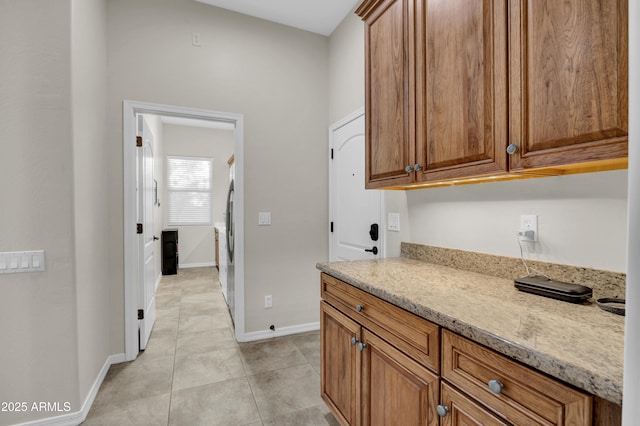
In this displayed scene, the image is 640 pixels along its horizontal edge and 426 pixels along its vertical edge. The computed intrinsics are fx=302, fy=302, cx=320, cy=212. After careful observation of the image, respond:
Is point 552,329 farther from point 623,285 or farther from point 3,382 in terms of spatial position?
point 3,382

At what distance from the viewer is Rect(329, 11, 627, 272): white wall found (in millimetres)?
1057

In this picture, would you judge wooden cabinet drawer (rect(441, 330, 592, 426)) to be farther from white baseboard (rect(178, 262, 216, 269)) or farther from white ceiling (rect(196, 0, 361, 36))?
white baseboard (rect(178, 262, 216, 269))

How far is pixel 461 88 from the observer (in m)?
1.26

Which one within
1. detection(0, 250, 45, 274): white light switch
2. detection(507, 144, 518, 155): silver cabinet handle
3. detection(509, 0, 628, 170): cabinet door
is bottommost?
detection(0, 250, 45, 274): white light switch

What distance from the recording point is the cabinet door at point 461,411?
792mm

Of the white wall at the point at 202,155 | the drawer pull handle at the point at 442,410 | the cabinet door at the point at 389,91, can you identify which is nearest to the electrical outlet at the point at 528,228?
the cabinet door at the point at 389,91

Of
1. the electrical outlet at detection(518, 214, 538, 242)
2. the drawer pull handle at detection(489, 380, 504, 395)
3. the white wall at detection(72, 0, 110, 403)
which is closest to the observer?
the drawer pull handle at detection(489, 380, 504, 395)

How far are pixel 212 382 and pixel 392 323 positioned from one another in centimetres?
165

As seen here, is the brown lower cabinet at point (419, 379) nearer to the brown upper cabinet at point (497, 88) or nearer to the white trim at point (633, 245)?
the white trim at point (633, 245)

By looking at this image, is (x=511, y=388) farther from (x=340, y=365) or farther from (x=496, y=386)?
(x=340, y=365)

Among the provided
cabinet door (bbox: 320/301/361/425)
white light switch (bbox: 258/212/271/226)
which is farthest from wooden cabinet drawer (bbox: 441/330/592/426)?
white light switch (bbox: 258/212/271/226)

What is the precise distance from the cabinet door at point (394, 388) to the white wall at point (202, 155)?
565 centimetres

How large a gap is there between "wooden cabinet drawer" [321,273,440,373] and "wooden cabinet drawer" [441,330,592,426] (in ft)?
0.17

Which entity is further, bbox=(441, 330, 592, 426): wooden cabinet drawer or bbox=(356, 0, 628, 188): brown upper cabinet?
bbox=(356, 0, 628, 188): brown upper cabinet
